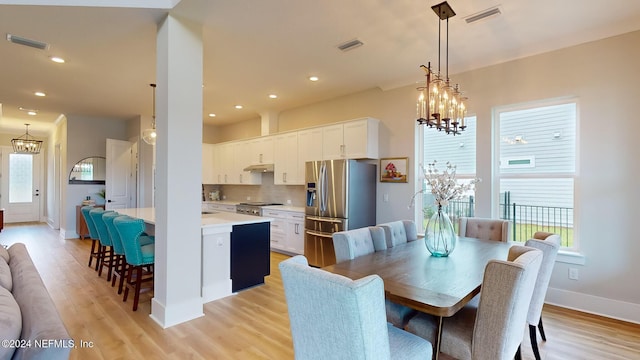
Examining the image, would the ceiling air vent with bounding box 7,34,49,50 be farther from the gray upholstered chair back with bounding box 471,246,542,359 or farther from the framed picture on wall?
the gray upholstered chair back with bounding box 471,246,542,359

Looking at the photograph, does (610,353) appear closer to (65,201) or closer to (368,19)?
(368,19)

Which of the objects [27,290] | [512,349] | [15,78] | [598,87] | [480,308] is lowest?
[512,349]

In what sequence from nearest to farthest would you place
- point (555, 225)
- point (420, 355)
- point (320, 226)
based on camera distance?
1. point (420, 355)
2. point (555, 225)
3. point (320, 226)

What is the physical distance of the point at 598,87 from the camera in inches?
129

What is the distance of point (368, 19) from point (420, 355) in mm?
2751

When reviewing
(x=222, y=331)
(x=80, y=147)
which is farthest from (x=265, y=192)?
(x=80, y=147)

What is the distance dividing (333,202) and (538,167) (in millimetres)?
2600

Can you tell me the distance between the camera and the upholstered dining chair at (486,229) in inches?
128

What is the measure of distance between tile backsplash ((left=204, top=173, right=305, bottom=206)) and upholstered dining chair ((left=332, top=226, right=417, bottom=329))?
3445 mm

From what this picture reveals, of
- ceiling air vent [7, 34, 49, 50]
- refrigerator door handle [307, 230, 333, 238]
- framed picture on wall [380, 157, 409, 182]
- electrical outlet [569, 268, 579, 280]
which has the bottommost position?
electrical outlet [569, 268, 579, 280]

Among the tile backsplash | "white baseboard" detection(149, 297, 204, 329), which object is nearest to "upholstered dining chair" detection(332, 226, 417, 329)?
"white baseboard" detection(149, 297, 204, 329)

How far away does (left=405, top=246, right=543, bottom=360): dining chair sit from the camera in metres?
1.50

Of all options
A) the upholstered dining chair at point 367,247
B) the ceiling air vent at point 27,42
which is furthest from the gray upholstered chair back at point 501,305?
the ceiling air vent at point 27,42

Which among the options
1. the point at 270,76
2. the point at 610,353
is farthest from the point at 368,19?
the point at 610,353
